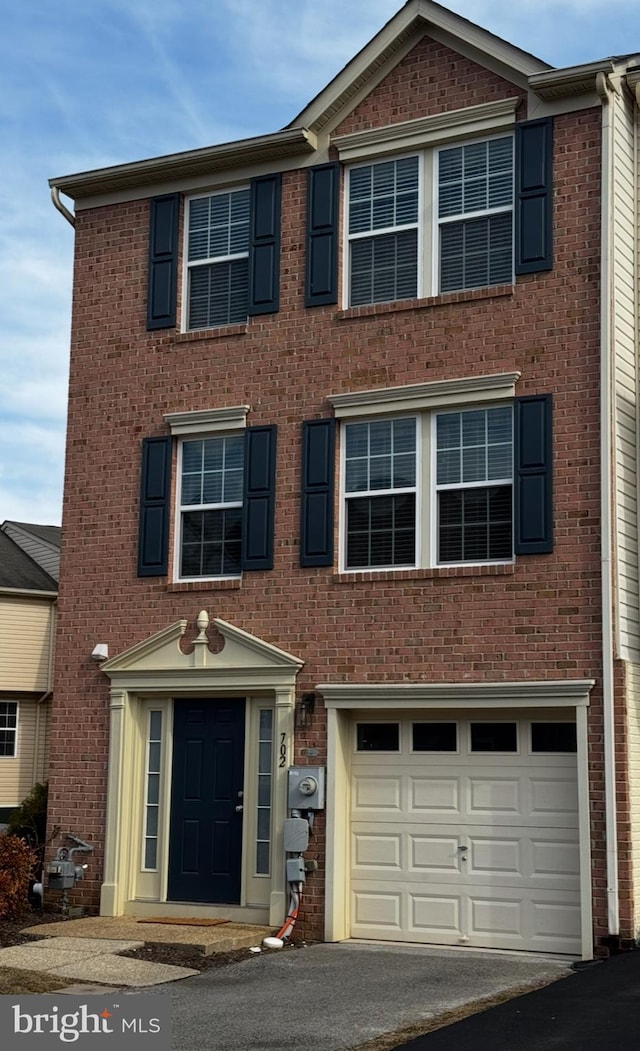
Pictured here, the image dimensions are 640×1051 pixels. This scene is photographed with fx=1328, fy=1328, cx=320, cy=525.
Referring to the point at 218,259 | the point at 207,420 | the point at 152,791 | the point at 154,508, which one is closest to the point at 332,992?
the point at 152,791

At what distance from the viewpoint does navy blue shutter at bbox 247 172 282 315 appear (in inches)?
582

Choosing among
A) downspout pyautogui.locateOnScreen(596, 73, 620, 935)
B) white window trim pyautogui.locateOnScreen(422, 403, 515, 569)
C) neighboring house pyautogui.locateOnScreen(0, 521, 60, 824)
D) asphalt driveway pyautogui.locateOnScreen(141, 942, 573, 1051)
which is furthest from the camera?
neighboring house pyautogui.locateOnScreen(0, 521, 60, 824)

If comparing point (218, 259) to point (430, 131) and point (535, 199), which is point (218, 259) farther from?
point (535, 199)

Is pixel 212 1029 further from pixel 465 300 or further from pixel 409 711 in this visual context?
pixel 465 300

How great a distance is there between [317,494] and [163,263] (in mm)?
3542

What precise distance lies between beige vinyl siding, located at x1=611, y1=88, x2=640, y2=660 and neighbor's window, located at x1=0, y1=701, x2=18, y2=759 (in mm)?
19082

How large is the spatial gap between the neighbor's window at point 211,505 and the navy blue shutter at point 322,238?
6.01 feet

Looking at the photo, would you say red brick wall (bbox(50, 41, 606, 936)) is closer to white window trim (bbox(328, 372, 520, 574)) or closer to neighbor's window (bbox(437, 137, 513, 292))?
white window trim (bbox(328, 372, 520, 574))

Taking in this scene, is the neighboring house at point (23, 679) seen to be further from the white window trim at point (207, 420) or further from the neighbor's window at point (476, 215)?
the neighbor's window at point (476, 215)

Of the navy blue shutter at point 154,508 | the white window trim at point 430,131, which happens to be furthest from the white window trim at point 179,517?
the white window trim at point 430,131

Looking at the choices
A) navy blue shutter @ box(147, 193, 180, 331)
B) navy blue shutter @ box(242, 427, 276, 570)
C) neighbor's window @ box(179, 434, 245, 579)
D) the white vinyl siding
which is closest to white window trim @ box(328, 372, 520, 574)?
navy blue shutter @ box(242, 427, 276, 570)

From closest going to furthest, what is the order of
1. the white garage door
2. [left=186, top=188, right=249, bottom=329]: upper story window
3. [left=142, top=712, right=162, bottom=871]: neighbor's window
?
the white garage door, [left=142, top=712, right=162, bottom=871]: neighbor's window, [left=186, top=188, right=249, bottom=329]: upper story window

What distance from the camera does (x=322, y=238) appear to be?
14523 millimetres

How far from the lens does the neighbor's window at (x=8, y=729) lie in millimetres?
28766
